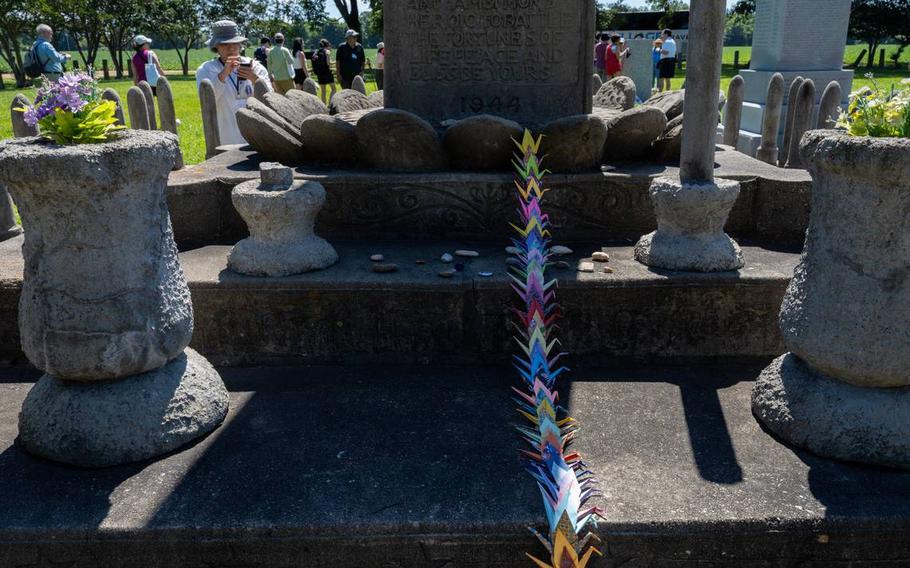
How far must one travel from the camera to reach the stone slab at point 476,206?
4.12 m

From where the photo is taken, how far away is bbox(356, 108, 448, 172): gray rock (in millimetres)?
4102

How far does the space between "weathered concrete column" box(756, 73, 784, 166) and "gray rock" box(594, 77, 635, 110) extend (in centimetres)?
267

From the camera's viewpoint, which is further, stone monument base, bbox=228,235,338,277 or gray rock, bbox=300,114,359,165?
gray rock, bbox=300,114,359,165

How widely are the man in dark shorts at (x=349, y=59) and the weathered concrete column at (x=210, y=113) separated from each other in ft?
20.5

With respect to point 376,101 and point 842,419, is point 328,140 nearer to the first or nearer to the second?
point 376,101

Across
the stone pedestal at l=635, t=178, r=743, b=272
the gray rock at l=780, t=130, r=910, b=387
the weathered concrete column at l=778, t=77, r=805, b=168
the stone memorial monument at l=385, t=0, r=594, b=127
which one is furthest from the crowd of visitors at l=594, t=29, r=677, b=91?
the gray rock at l=780, t=130, r=910, b=387

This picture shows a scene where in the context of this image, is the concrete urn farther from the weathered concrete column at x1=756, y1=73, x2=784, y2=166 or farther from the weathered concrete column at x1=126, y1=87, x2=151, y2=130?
the weathered concrete column at x1=126, y1=87, x2=151, y2=130

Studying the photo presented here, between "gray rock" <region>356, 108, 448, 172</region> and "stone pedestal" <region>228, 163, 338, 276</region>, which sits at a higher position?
"gray rock" <region>356, 108, 448, 172</region>

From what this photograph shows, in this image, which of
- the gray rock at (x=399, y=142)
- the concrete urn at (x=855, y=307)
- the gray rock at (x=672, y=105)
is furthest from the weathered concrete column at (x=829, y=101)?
the concrete urn at (x=855, y=307)

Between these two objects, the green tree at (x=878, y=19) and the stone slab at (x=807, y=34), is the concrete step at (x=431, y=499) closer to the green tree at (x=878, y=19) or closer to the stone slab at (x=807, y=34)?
the stone slab at (x=807, y=34)

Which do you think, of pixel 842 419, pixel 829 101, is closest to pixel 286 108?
pixel 842 419

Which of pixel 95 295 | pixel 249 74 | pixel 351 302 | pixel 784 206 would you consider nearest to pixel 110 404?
pixel 95 295

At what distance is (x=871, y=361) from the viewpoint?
237cm

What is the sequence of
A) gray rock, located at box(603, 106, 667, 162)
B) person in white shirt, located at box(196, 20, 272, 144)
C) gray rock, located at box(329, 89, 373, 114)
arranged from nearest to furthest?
gray rock, located at box(603, 106, 667, 162) < gray rock, located at box(329, 89, 373, 114) < person in white shirt, located at box(196, 20, 272, 144)
